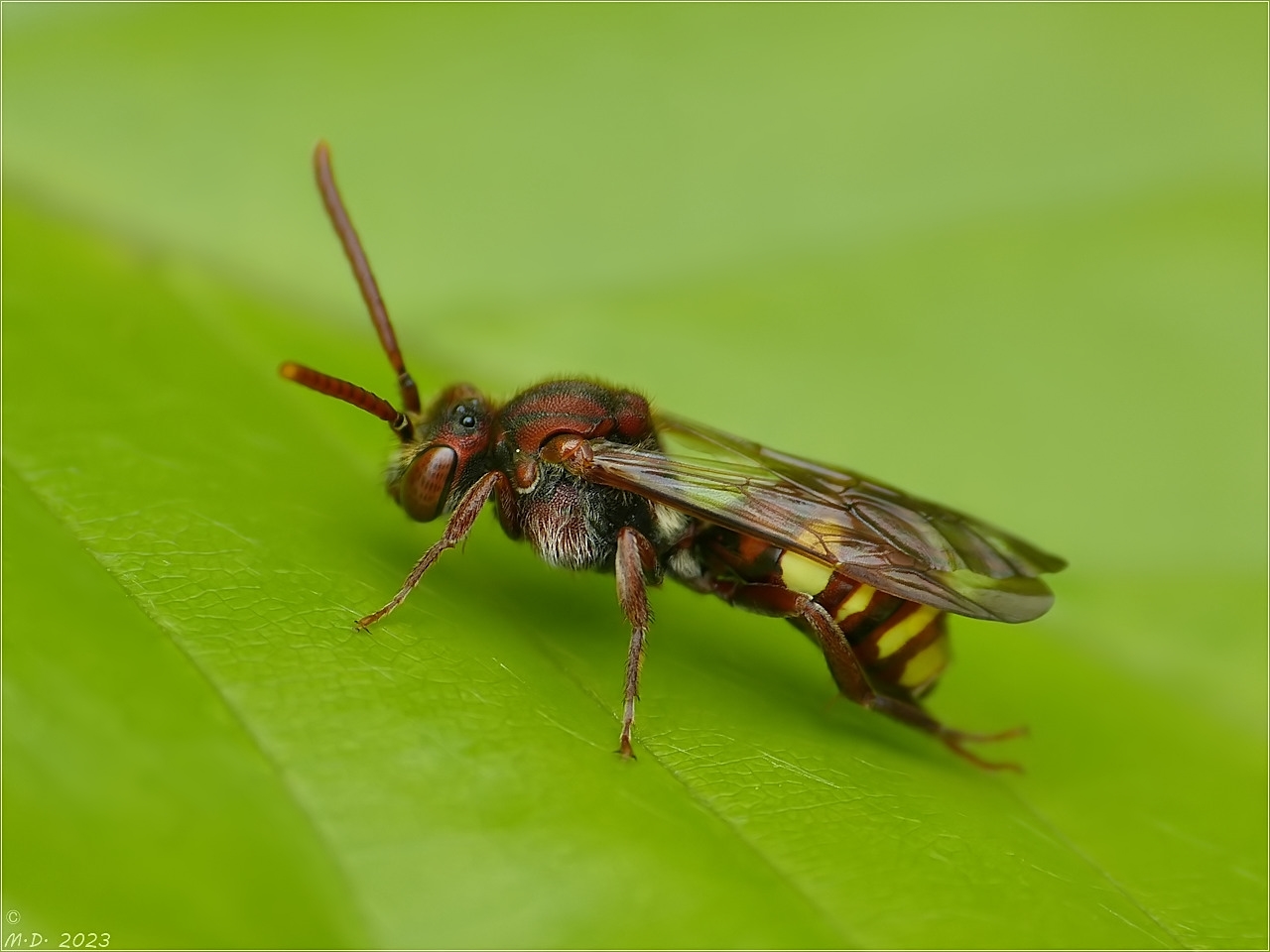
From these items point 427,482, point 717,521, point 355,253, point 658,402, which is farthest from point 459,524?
point 658,402

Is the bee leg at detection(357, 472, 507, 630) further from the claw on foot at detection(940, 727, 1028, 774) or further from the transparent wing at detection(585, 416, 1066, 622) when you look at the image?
the claw on foot at detection(940, 727, 1028, 774)

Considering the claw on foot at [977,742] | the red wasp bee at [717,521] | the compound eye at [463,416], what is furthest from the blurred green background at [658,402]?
the compound eye at [463,416]

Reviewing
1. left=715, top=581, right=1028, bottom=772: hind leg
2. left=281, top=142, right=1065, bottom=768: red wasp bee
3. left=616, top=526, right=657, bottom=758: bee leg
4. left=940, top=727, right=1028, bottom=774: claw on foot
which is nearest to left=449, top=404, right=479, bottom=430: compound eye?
left=281, top=142, right=1065, bottom=768: red wasp bee

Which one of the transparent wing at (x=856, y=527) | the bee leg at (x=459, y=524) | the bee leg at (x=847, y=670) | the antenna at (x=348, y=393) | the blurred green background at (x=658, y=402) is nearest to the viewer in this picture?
the blurred green background at (x=658, y=402)

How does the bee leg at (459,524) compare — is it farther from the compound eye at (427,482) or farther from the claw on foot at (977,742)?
the claw on foot at (977,742)

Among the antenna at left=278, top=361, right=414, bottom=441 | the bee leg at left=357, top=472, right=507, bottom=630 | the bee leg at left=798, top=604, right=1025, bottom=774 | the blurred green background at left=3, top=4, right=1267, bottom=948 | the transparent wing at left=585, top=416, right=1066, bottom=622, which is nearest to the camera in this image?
the blurred green background at left=3, top=4, right=1267, bottom=948

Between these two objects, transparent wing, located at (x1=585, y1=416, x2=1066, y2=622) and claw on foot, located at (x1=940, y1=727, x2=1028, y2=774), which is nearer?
transparent wing, located at (x1=585, y1=416, x2=1066, y2=622)

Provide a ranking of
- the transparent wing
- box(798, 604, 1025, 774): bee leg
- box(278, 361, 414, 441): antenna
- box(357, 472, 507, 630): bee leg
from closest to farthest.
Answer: box(278, 361, 414, 441): antenna → box(357, 472, 507, 630): bee leg → the transparent wing → box(798, 604, 1025, 774): bee leg
